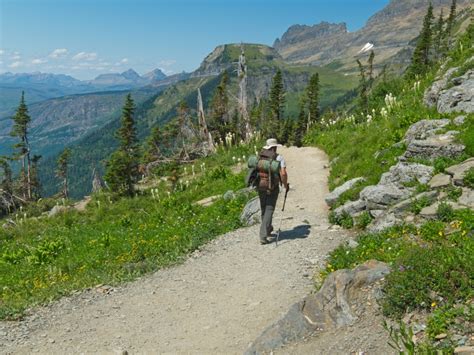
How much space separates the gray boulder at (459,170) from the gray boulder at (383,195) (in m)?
1.19

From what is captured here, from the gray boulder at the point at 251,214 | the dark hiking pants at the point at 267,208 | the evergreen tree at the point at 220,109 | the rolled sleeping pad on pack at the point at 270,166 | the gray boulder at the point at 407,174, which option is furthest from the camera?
the evergreen tree at the point at 220,109

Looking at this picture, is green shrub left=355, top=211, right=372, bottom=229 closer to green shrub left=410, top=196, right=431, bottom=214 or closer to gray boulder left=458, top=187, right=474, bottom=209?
green shrub left=410, top=196, right=431, bottom=214

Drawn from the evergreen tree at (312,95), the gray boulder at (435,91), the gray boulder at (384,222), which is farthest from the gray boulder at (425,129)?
the evergreen tree at (312,95)

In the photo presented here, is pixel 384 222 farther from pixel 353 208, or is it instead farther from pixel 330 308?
pixel 330 308

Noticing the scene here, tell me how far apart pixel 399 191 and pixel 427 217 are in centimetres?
199

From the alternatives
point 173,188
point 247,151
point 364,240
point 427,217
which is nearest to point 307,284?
point 364,240

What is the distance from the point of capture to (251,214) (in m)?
15.4

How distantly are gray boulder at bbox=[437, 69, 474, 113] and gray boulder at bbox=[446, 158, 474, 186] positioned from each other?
13.6 feet

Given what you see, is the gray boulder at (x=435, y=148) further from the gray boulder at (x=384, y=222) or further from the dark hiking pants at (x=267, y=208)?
the dark hiking pants at (x=267, y=208)

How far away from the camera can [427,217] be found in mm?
10219

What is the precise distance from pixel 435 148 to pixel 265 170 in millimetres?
4968

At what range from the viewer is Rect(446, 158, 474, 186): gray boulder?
10.7 metres

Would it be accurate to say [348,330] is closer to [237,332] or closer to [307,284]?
[237,332]

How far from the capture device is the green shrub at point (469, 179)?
1036 cm
